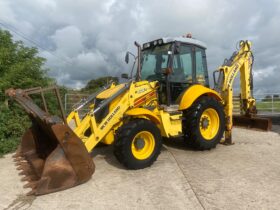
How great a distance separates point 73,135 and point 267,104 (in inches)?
643

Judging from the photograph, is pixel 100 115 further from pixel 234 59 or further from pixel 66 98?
pixel 66 98

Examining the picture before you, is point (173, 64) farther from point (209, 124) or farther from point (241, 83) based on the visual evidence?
point (241, 83)

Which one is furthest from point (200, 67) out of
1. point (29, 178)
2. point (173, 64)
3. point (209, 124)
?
point (29, 178)

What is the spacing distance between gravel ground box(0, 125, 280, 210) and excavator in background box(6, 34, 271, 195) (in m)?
0.26

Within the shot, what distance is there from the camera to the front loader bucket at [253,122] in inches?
400

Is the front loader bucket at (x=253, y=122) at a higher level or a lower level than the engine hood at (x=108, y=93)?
lower

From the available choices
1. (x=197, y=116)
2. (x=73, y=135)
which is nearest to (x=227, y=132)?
(x=197, y=116)

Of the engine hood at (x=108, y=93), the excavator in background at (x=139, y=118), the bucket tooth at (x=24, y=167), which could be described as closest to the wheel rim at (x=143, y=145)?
the excavator in background at (x=139, y=118)

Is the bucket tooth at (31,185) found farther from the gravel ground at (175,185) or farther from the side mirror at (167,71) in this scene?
the side mirror at (167,71)

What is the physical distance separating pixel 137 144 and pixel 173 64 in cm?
219

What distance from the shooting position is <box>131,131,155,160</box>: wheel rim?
6.28 meters

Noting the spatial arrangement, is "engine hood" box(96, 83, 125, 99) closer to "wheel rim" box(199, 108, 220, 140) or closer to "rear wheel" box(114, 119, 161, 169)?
"rear wheel" box(114, 119, 161, 169)

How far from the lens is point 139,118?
21.0ft

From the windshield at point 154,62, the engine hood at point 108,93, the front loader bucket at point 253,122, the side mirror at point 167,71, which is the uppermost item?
the windshield at point 154,62
